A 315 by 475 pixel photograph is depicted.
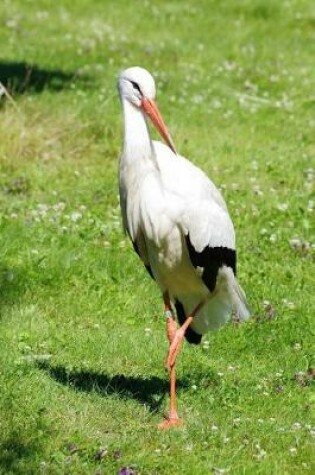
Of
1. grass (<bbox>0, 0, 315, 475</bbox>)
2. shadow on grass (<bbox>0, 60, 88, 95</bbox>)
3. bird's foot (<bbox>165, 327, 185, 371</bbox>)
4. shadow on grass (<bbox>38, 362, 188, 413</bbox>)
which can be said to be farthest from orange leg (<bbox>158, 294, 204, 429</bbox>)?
shadow on grass (<bbox>0, 60, 88, 95</bbox>)

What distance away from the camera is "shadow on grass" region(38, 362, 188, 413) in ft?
24.3

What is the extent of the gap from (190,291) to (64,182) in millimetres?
3943

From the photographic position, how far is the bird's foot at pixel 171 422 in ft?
22.8

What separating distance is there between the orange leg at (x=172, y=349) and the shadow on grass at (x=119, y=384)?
226mm

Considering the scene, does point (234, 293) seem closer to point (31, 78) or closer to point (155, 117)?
point (155, 117)

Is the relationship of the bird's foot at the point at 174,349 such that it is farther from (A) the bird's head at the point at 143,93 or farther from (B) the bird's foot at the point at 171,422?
(A) the bird's head at the point at 143,93

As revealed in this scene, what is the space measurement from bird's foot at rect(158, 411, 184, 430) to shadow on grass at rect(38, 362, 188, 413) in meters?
0.24

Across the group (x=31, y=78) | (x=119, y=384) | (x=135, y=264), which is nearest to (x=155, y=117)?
(x=119, y=384)

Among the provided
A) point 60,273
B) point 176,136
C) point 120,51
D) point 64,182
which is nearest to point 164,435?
point 60,273

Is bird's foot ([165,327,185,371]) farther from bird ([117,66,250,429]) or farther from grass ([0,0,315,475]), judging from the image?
grass ([0,0,315,475])

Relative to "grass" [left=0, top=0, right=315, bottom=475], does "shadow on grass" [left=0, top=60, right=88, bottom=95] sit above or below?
below

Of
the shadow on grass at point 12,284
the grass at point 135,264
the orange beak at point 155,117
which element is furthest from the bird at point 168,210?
the shadow on grass at point 12,284

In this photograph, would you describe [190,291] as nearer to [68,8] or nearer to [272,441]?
[272,441]

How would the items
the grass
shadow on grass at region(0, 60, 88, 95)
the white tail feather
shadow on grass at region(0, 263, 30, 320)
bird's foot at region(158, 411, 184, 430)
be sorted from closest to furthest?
the grass → bird's foot at region(158, 411, 184, 430) → the white tail feather → shadow on grass at region(0, 263, 30, 320) → shadow on grass at region(0, 60, 88, 95)
